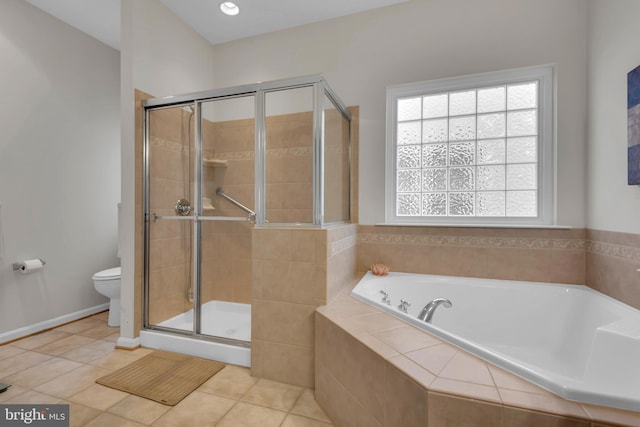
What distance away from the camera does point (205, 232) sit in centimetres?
224

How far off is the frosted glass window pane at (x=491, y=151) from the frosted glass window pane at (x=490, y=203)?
233mm

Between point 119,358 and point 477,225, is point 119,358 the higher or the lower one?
the lower one

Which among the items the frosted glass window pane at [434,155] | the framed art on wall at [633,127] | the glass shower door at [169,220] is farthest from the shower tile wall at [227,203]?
the framed art on wall at [633,127]

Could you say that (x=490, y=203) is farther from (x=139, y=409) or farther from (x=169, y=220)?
(x=139, y=409)

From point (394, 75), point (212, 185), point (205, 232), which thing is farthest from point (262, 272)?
point (394, 75)

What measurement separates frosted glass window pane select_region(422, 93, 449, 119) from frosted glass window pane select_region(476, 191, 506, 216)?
688 mm

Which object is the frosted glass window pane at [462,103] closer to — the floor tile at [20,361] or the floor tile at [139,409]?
the floor tile at [139,409]

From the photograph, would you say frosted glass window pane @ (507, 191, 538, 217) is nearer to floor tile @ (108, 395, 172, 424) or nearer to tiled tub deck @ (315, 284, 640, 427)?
tiled tub deck @ (315, 284, 640, 427)

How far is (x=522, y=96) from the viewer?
7.07 ft

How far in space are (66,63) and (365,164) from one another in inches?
109

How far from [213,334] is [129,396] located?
59cm

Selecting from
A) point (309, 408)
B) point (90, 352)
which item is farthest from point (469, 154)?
point (90, 352)

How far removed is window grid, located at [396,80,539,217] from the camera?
2.15m

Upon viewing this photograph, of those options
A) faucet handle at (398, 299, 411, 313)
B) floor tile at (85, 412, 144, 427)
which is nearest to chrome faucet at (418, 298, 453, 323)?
faucet handle at (398, 299, 411, 313)
